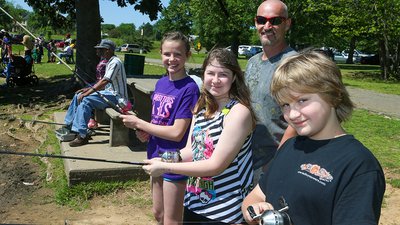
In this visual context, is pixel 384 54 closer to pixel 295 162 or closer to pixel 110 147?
pixel 110 147

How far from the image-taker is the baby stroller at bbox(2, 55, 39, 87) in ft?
45.5

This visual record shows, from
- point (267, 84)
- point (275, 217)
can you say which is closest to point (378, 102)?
point (267, 84)

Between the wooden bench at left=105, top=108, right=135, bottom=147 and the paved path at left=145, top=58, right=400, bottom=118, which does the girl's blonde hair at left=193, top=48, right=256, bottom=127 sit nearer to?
the wooden bench at left=105, top=108, right=135, bottom=147

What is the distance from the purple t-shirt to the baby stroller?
39.9 feet

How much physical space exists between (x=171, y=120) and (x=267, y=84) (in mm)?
714

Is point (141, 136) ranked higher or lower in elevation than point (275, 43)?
lower

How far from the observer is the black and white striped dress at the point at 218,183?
233 cm

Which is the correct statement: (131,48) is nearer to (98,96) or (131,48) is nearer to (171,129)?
(98,96)

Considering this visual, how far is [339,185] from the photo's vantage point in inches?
55.9

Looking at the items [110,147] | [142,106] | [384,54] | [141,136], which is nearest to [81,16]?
[142,106]

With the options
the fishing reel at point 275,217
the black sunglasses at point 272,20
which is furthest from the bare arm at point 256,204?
the black sunglasses at point 272,20

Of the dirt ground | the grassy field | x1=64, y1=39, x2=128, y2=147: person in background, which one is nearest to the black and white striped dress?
the dirt ground

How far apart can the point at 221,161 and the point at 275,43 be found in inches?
38.0

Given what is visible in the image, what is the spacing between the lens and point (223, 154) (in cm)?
219
